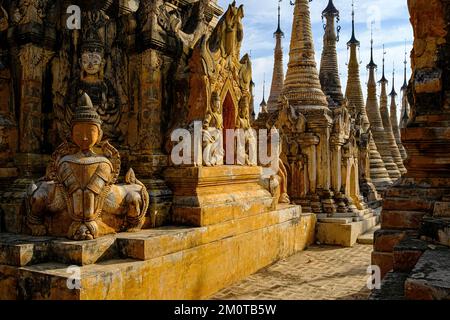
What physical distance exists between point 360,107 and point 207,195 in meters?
15.7

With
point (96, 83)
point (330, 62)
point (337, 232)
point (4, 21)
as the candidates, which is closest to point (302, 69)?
point (330, 62)

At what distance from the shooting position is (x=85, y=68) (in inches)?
230

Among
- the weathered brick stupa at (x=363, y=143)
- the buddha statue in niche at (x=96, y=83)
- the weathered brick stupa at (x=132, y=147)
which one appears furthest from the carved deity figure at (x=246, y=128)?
the weathered brick stupa at (x=363, y=143)

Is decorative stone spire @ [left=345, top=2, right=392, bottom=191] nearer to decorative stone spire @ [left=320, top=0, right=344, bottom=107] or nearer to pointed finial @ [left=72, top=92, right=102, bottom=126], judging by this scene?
decorative stone spire @ [left=320, top=0, right=344, bottom=107]

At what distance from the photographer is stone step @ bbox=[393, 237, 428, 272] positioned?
13.0ft

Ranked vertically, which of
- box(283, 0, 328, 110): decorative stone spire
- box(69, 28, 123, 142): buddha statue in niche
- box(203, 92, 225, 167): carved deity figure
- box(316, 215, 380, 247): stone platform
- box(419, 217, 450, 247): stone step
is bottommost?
box(316, 215, 380, 247): stone platform

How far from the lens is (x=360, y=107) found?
19938mm

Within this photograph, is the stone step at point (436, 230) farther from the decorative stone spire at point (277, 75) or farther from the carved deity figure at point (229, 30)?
the decorative stone spire at point (277, 75)

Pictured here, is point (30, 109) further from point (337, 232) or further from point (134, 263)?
point (337, 232)

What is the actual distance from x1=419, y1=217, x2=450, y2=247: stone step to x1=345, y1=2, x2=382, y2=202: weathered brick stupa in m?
10.9

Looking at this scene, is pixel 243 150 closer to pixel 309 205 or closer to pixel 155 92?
pixel 155 92

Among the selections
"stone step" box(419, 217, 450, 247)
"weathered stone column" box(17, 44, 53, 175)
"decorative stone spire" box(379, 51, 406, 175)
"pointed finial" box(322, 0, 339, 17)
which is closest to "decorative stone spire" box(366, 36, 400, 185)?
"decorative stone spire" box(379, 51, 406, 175)

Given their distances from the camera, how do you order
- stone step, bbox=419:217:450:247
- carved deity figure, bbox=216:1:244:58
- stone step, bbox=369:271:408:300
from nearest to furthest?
stone step, bbox=369:271:408:300 < stone step, bbox=419:217:450:247 < carved deity figure, bbox=216:1:244:58

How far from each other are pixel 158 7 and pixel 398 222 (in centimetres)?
446
